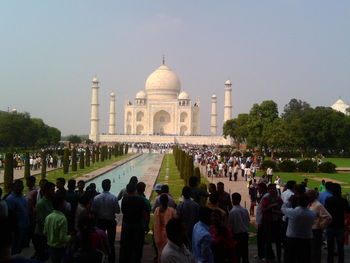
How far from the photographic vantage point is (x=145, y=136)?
4984 cm

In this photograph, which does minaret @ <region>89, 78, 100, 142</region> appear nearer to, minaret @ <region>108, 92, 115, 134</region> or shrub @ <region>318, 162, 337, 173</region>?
minaret @ <region>108, 92, 115, 134</region>

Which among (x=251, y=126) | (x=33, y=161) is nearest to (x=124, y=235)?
(x=33, y=161)

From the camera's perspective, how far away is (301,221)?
171 inches

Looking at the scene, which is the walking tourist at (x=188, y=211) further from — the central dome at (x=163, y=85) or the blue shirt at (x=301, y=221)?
the central dome at (x=163, y=85)

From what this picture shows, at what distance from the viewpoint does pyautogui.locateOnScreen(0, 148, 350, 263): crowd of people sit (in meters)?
3.30

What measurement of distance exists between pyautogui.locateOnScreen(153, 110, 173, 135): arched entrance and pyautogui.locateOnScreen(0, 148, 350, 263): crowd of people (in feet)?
168

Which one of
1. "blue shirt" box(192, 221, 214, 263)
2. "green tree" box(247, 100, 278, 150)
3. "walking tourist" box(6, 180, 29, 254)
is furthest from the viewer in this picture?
"green tree" box(247, 100, 278, 150)

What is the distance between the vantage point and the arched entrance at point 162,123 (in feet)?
187

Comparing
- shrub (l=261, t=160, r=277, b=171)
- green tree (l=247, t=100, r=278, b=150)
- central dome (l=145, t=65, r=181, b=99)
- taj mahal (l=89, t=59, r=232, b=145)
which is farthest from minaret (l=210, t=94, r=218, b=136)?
shrub (l=261, t=160, r=277, b=171)

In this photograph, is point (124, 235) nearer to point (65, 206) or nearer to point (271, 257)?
point (65, 206)

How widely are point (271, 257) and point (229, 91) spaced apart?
46583 mm

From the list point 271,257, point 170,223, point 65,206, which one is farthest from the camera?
point 271,257

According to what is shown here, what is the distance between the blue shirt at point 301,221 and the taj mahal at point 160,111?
46713mm

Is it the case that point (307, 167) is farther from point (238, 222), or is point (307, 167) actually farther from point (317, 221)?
point (238, 222)
